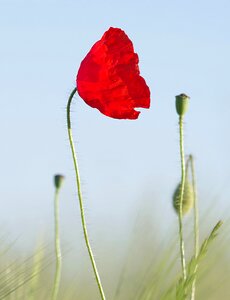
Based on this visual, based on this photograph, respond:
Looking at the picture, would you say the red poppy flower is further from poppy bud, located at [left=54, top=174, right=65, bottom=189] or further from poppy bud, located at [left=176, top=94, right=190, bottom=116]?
poppy bud, located at [left=54, top=174, right=65, bottom=189]

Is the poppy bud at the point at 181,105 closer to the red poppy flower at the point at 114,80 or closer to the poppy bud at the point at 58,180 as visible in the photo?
the red poppy flower at the point at 114,80

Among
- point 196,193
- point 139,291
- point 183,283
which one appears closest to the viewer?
point 183,283

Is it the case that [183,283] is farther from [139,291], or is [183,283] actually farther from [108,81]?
[108,81]

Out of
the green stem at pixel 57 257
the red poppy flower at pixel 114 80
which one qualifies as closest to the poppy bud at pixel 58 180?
the green stem at pixel 57 257

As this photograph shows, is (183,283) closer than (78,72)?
Yes

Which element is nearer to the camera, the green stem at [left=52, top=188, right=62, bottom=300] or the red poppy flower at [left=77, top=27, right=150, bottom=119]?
the red poppy flower at [left=77, top=27, right=150, bottom=119]

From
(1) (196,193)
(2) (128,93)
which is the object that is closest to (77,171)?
(2) (128,93)

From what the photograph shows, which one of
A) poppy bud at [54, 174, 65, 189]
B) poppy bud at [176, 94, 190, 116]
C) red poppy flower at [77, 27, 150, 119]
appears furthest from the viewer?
poppy bud at [54, 174, 65, 189]

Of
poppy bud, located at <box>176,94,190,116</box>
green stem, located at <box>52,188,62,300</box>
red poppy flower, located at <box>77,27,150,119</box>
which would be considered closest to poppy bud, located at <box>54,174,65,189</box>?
green stem, located at <box>52,188,62,300</box>
